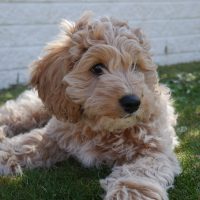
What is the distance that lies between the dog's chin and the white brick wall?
3950 millimetres

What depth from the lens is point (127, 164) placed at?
3910mm

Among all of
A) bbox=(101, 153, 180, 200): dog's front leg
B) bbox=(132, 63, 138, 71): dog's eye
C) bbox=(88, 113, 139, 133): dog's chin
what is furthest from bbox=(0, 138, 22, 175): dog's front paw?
bbox=(132, 63, 138, 71): dog's eye

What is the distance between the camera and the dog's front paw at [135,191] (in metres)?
3.31

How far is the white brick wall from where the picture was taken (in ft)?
27.5

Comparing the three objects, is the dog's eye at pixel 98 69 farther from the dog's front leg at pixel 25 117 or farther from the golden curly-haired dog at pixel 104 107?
the dog's front leg at pixel 25 117

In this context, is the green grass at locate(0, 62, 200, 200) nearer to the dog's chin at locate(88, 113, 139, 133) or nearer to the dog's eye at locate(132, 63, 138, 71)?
the dog's chin at locate(88, 113, 139, 133)

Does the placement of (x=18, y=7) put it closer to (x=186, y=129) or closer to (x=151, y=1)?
(x=151, y=1)

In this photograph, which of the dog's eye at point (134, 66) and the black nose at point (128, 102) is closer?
the black nose at point (128, 102)

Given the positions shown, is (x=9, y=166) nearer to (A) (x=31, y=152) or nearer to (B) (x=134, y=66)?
(A) (x=31, y=152)

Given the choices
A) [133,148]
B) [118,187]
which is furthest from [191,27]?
[118,187]

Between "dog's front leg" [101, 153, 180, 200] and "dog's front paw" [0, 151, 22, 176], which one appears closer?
"dog's front leg" [101, 153, 180, 200]

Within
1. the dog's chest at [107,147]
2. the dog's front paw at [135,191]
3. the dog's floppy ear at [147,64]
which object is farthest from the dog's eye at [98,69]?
the dog's front paw at [135,191]

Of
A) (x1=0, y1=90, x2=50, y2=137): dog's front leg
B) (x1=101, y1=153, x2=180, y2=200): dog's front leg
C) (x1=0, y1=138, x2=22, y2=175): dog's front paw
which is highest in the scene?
(x1=101, y1=153, x2=180, y2=200): dog's front leg

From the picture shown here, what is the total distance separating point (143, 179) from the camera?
3488mm
